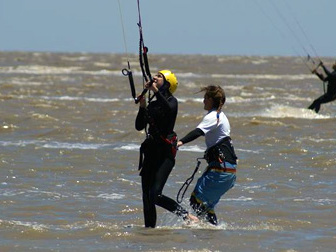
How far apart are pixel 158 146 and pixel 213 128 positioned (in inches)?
23.8

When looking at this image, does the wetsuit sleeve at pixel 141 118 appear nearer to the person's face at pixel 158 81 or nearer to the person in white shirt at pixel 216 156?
the person's face at pixel 158 81

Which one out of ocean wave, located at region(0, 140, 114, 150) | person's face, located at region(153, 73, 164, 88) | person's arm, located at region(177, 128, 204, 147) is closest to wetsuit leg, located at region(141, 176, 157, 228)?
person's arm, located at region(177, 128, 204, 147)

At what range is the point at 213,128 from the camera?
29.9 feet

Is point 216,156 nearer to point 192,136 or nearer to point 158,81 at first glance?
point 192,136

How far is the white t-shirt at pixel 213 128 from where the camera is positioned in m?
9.07

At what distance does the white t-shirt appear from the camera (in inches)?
357

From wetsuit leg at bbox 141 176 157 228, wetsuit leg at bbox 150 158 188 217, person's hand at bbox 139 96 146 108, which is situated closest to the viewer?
person's hand at bbox 139 96 146 108

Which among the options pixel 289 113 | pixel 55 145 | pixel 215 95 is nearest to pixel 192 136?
pixel 215 95

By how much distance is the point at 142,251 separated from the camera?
27.7ft

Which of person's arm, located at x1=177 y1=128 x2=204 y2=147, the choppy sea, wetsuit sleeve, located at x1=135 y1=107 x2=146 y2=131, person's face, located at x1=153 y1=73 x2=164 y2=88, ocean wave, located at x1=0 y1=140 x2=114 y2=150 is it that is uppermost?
person's face, located at x1=153 y1=73 x2=164 y2=88

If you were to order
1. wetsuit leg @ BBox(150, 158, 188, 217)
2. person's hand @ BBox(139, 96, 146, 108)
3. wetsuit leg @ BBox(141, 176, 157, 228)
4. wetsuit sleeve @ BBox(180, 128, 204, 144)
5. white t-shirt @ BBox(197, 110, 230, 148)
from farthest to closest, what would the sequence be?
wetsuit leg @ BBox(141, 176, 157, 228) < wetsuit leg @ BBox(150, 158, 188, 217) < person's hand @ BBox(139, 96, 146, 108) < white t-shirt @ BBox(197, 110, 230, 148) < wetsuit sleeve @ BBox(180, 128, 204, 144)

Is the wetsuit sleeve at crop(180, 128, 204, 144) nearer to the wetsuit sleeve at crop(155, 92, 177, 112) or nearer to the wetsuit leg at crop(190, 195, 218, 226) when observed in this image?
the wetsuit sleeve at crop(155, 92, 177, 112)

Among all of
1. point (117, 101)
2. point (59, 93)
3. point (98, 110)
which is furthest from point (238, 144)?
point (59, 93)

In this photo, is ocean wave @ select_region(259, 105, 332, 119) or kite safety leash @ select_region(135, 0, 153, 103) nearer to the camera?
kite safety leash @ select_region(135, 0, 153, 103)
